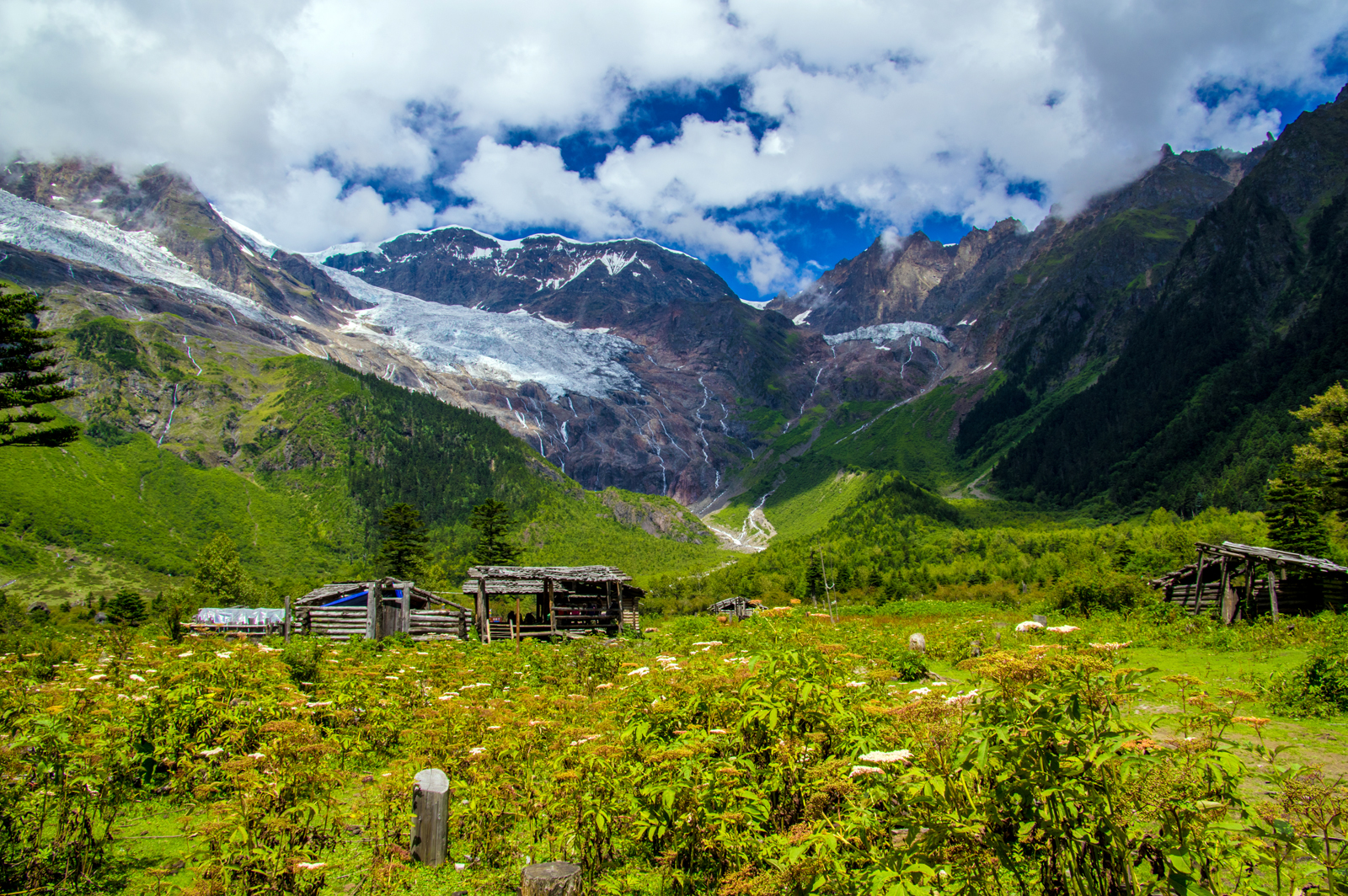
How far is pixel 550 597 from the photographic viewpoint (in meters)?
28.6

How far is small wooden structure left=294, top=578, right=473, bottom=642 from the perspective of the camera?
82.5ft

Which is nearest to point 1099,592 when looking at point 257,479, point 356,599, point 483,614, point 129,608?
point 483,614

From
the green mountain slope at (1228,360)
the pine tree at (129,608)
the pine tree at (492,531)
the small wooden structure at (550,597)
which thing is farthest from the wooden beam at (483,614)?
the green mountain slope at (1228,360)

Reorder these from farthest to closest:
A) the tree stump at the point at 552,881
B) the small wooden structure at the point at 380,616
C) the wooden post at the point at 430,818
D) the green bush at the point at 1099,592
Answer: the green bush at the point at 1099,592 → the small wooden structure at the point at 380,616 → the wooden post at the point at 430,818 → the tree stump at the point at 552,881

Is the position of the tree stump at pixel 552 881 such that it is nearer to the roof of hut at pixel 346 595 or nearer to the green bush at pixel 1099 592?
the roof of hut at pixel 346 595

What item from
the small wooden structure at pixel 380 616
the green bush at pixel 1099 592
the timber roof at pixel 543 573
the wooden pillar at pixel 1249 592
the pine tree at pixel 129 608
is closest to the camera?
the wooden pillar at pixel 1249 592

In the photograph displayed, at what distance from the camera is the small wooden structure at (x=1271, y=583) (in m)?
19.0

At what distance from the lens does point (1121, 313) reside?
489 ft

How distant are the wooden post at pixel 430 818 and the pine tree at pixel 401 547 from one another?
50.2 m

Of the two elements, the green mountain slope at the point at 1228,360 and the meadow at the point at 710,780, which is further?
the green mountain slope at the point at 1228,360

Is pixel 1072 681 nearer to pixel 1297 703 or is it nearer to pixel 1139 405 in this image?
pixel 1297 703

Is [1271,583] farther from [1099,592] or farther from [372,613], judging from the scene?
[372,613]

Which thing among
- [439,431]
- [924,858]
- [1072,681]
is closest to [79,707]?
[924,858]

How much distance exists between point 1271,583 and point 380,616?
32053 millimetres
